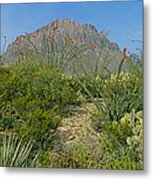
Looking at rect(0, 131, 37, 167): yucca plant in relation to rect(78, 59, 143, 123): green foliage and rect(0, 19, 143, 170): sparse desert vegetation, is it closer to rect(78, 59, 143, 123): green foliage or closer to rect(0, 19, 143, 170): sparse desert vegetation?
rect(0, 19, 143, 170): sparse desert vegetation

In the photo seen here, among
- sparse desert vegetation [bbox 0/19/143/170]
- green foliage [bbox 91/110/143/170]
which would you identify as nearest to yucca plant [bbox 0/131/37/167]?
sparse desert vegetation [bbox 0/19/143/170]

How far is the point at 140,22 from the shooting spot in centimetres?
378

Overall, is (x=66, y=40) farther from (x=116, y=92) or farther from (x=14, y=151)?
(x=14, y=151)

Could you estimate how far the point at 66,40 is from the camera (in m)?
3.93

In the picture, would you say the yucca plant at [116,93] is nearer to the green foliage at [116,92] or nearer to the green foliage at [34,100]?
the green foliage at [116,92]

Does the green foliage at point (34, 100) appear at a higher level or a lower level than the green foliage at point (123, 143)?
higher

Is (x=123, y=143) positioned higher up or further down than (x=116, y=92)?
further down

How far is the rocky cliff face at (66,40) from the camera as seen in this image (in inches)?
152

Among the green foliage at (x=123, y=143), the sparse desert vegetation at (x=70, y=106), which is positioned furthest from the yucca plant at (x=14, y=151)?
the green foliage at (x=123, y=143)

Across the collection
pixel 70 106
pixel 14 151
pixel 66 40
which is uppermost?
pixel 66 40

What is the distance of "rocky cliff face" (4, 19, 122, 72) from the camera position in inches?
152

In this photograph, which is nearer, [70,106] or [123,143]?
[123,143]

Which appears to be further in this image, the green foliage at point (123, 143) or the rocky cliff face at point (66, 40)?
the rocky cliff face at point (66, 40)

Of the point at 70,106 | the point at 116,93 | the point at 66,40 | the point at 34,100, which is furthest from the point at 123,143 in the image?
the point at 66,40
